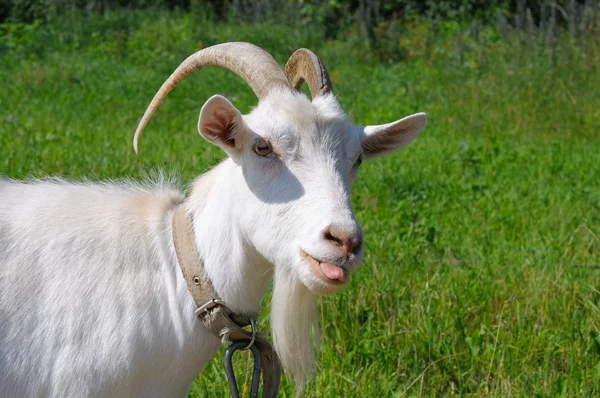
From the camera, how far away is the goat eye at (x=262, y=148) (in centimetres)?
264

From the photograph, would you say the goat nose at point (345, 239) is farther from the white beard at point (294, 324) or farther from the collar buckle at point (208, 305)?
the collar buckle at point (208, 305)

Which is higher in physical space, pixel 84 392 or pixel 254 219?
pixel 254 219

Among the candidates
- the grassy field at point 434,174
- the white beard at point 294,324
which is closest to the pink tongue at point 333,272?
the white beard at point 294,324

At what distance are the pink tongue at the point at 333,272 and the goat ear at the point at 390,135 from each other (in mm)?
629

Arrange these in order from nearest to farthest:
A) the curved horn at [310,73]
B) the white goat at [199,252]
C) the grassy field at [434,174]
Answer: the white goat at [199,252] → the curved horn at [310,73] → the grassy field at [434,174]

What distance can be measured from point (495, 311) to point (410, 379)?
71 cm

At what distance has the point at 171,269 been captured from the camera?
2.82 meters

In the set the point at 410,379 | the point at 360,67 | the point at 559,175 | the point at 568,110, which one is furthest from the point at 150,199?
the point at 360,67

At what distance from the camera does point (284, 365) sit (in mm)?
2840

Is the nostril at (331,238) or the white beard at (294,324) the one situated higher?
the nostril at (331,238)

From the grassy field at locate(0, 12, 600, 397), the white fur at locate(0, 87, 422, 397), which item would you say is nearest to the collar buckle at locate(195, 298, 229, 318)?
the white fur at locate(0, 87, 422, 397)

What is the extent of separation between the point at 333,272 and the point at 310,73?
2.83 feet

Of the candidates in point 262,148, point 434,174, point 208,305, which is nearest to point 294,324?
point 208,305

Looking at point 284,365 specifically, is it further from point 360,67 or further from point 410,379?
point 360,67
